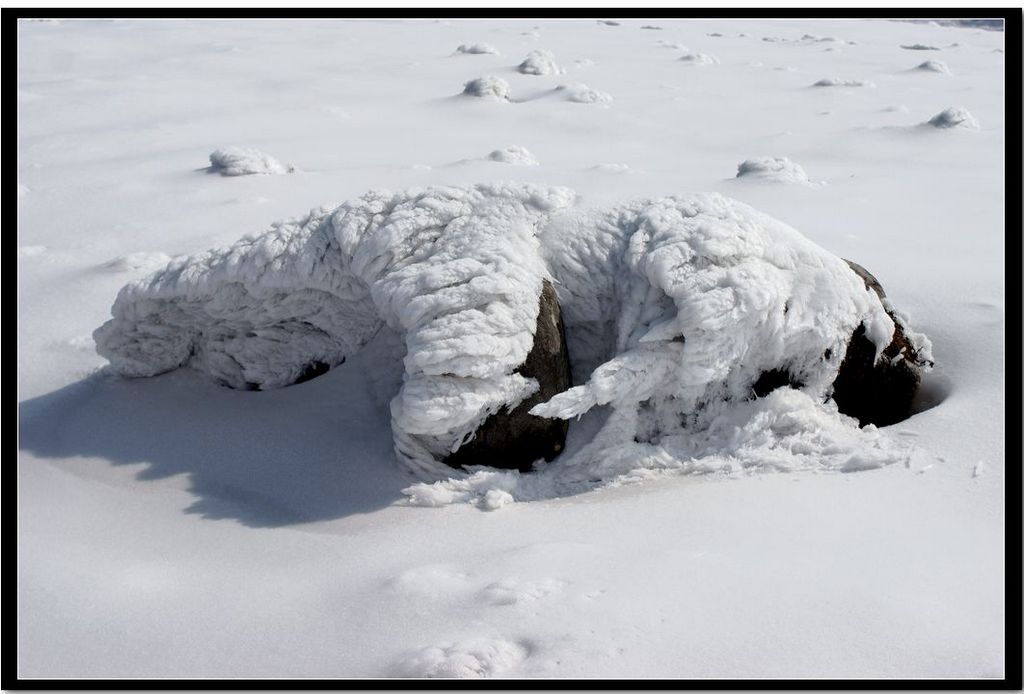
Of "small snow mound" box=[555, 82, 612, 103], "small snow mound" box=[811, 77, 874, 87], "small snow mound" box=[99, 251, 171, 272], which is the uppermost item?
"small snow mound" box=[811, 77, 874, 87]

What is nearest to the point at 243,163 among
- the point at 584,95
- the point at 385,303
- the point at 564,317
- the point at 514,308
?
the point at 584,95

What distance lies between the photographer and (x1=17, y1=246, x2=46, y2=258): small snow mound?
4594 millimetres

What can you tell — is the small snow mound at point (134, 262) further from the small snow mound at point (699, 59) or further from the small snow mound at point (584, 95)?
the small snow mound at point (699, 59)

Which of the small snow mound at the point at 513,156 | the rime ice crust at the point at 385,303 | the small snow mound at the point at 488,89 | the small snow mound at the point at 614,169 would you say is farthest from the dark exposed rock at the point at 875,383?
the small snow mound at the point at 488,89

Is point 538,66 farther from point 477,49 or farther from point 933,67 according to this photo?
point 933,67

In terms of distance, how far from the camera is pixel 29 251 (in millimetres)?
4641

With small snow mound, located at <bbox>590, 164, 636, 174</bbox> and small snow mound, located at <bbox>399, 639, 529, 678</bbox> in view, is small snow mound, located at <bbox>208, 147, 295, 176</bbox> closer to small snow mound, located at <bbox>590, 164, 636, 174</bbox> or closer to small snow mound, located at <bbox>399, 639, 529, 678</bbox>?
small snow mound, located at <bbox>590, 164, 636, 174</bbox>

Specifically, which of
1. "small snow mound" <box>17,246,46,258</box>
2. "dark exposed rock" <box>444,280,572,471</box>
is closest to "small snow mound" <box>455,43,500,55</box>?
"small snow mound" <box>17,246,46,258</box>

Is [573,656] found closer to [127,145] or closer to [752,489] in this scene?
[752,489]

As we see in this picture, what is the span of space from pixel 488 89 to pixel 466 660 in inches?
248

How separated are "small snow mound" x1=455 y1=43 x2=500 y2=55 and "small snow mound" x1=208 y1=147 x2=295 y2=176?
431cm

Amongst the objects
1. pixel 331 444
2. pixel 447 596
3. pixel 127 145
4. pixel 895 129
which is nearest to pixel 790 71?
pixel 895 129

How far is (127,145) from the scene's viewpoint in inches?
253

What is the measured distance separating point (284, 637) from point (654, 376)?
129cm
